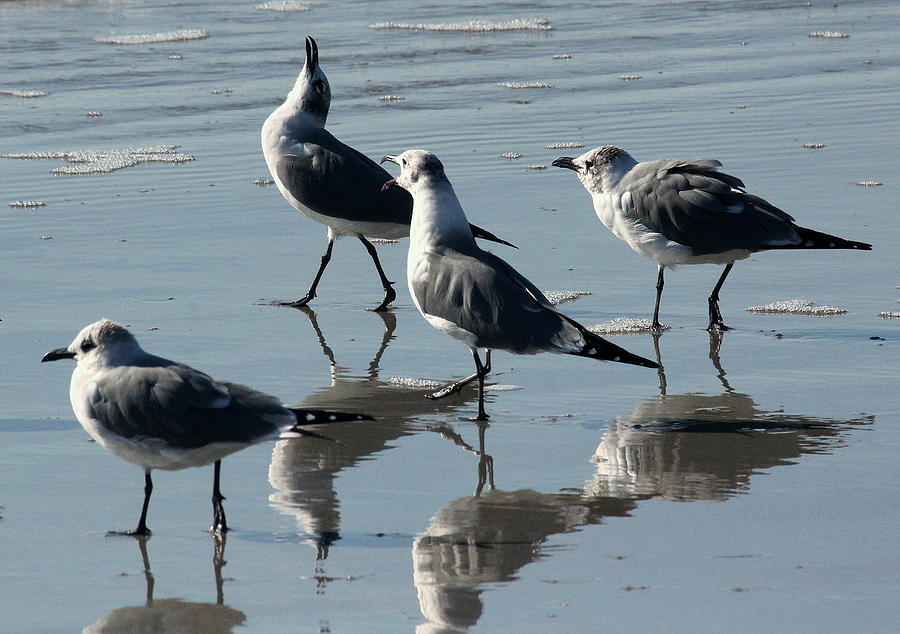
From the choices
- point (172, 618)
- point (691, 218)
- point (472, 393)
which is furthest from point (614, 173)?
point (172, 618)

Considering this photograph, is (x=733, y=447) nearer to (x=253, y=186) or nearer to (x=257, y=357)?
(x=257, y=357)

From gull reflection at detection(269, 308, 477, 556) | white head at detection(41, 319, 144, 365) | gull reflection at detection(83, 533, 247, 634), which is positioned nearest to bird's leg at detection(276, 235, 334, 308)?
gull reflection at detection(269, 308, 477, 556)

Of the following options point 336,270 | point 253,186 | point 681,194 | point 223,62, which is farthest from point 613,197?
point 223,62

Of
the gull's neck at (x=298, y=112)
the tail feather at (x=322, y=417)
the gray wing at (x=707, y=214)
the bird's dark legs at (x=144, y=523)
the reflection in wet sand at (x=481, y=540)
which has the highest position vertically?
the gull's neck at (x=298, y=112)

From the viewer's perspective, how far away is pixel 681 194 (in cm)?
783

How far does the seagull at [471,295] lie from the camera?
19.9 ft

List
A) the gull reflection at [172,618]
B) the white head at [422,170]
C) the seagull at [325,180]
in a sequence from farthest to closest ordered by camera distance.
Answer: the seagull at [325,180]
the white head at [422,170]
the gull reflection at [172,618]

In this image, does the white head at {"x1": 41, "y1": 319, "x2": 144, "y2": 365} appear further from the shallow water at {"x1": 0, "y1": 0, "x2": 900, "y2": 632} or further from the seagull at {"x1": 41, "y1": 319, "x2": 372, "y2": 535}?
the shallow water at {"x1": 0, "y1": 0, "x2": 900, "y2": 632}

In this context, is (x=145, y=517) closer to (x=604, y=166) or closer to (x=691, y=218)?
(x=691, y=218)

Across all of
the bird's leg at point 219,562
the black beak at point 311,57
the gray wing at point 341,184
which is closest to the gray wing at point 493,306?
the bird's leg at point 219,562

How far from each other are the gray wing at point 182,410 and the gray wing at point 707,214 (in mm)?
3445

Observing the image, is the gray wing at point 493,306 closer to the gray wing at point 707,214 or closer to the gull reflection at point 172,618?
the gray wing at point 707,214

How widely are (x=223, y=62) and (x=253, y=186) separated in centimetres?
643

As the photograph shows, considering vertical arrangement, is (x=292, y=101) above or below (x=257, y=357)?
above
